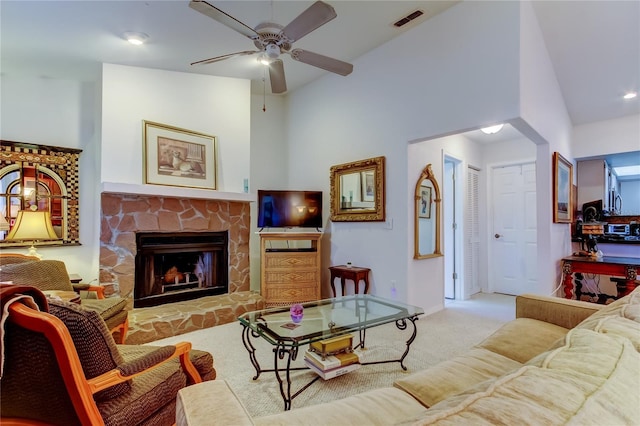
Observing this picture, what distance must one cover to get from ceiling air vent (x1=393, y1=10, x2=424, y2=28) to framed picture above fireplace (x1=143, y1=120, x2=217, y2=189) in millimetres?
2575

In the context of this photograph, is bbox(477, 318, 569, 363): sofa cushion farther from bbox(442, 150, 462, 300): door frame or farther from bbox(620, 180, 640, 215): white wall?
bbox(620, 180, 640, 215): white wall

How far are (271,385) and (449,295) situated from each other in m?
3.59

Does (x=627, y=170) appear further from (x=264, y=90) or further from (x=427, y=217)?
(x=264, y=90)

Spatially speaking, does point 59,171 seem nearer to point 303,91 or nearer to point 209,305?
point 209,305

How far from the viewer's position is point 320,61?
262 centimetres

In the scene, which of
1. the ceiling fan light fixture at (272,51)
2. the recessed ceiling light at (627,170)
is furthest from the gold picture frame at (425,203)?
the recessed ceiling light at (627,170)

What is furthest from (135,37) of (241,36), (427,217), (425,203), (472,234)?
(472,234)

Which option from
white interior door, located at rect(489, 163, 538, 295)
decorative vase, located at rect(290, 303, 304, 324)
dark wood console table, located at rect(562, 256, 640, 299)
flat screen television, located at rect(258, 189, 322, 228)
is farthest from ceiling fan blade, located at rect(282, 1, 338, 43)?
white interior door, located at rect(489, 163, 538, 295)

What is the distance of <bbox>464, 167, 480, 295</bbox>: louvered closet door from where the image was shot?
492cm

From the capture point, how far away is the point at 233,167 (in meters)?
4.22

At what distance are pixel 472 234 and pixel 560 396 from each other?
503cm

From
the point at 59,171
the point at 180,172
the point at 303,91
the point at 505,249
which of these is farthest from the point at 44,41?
the point at 505,249

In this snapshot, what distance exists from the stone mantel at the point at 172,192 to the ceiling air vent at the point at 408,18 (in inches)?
106

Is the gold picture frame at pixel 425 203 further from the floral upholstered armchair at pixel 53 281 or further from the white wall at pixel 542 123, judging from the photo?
the floral upholstered armchair at pixel 53 281
